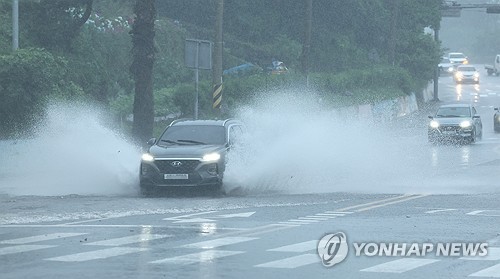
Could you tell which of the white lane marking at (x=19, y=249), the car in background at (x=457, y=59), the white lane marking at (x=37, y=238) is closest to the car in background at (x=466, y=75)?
the car in background at (x=457, y=59)

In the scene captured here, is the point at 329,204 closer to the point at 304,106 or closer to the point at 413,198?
the point at 413,198

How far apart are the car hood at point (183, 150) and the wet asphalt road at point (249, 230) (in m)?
0.89

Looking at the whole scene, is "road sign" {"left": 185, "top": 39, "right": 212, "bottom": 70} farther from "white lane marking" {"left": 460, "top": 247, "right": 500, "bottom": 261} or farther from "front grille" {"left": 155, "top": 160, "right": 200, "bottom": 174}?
"white lane marking" {"left": 460, "top": 247, "right": 500, "bottom": 261}

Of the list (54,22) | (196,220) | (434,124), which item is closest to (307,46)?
(434,124)

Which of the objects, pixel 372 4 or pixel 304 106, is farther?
pixel 372 4

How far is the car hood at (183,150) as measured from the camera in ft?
83.3

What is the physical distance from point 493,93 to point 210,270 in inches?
3348

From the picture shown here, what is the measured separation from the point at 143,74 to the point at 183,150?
11652 mm

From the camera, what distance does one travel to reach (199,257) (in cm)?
1505

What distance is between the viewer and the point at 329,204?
23203mm

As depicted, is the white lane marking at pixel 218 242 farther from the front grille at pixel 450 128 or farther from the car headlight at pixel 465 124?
the car headlight at pixel 465 124

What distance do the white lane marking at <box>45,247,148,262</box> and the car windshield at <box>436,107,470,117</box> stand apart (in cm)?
3607

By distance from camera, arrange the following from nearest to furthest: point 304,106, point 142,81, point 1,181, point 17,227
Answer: point 17,227 → point 1,181 → point 142,81 → point 304,106

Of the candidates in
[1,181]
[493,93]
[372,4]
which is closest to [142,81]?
[1,181]
